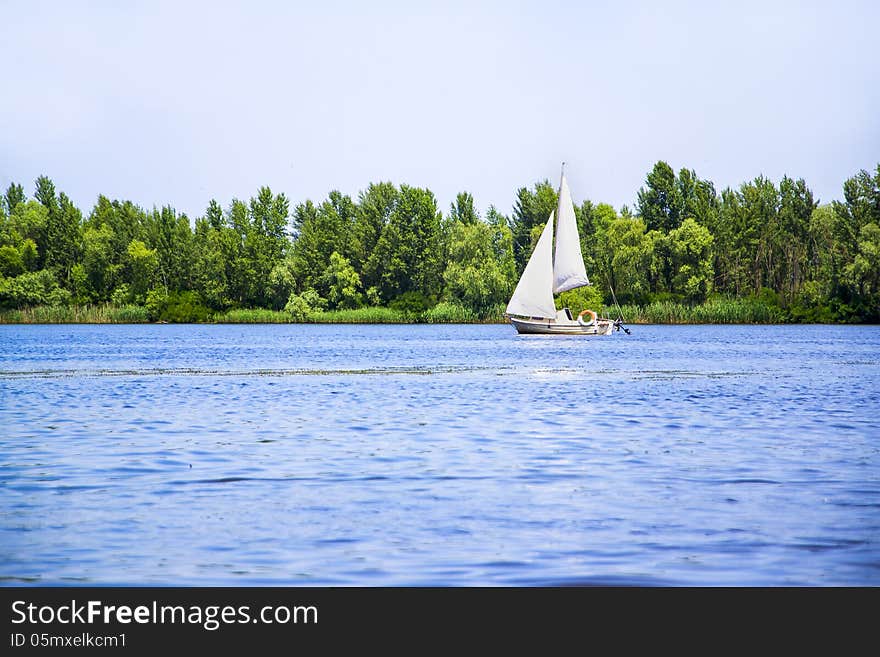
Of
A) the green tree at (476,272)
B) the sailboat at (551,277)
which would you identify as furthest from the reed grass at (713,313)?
the sailboat at (551,277)

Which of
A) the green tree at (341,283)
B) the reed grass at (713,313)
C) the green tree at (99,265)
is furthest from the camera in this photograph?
the green tree at (99,265)

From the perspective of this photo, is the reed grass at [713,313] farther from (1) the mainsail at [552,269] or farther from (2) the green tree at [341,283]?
(2) the green tree at [341,283]

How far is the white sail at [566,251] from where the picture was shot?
310 ft

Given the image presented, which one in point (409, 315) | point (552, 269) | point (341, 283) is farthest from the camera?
point (409, 315)

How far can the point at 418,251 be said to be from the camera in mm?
151750

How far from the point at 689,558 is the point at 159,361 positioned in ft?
159

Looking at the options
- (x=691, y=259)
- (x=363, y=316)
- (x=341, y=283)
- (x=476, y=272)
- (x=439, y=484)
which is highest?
(x=691, y=259)

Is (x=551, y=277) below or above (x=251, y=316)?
above

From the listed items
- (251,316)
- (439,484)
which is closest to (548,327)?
(251,316)

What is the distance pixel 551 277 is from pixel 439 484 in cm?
7752

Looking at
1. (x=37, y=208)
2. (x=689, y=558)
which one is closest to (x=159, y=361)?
(x=689, y=558)

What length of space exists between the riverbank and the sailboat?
1263 inches

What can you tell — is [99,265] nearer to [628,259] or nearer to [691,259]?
[628,259]
